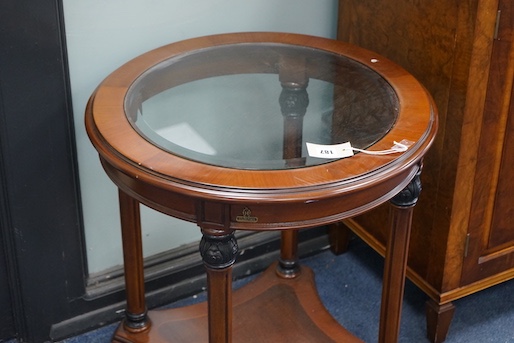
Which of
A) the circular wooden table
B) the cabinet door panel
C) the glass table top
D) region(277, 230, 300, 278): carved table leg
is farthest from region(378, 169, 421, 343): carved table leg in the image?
region(277, 230, 300, 278): carved table leg

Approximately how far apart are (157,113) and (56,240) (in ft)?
1.72

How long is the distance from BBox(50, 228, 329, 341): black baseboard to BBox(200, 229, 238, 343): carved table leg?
648mm

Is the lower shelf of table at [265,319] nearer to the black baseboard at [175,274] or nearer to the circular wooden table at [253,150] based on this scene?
the circular wooden table at [253,150]

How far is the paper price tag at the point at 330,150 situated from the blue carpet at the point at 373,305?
76 centimetres

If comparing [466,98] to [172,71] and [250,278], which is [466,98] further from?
[250,278]

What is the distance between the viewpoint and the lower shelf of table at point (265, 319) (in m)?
1.77

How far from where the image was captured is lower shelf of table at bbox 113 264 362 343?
1771 millimetres

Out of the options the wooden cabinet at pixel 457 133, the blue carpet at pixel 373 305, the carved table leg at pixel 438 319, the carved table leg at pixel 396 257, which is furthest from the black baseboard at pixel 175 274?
the carved table leg at pixel 396 257

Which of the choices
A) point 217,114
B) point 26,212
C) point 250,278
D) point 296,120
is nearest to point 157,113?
point 217,114

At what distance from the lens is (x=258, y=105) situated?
146cm

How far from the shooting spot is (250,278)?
2.06 metres

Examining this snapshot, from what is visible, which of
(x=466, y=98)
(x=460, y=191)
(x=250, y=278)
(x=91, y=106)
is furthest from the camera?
(x=250, y=278)

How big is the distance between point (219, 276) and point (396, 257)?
0.40 metres

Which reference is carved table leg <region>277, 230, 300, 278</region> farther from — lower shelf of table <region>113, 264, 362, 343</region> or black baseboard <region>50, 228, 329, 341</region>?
black baseboard <region>50, 228, 329, 341</region>
